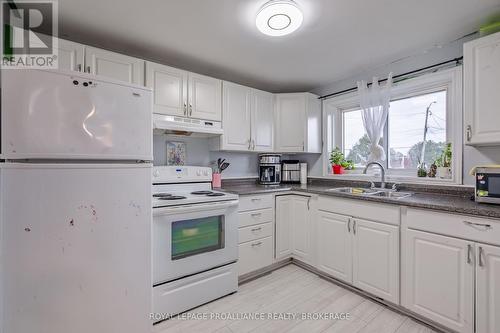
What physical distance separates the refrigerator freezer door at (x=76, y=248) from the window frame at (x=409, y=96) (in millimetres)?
2397

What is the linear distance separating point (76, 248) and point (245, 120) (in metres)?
1.99

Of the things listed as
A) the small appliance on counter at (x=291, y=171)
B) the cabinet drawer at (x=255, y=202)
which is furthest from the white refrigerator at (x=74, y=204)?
the small appliance on counter at (x=291, y=171)

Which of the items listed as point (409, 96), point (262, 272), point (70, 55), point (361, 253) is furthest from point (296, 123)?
point (70, 55)

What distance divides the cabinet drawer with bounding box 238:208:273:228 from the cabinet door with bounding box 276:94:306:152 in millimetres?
936

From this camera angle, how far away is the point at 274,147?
118 inches

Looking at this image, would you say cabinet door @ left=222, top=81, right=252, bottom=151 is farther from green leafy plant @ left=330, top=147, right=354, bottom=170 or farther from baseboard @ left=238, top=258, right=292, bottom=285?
baseboard @ left=238, top=258, right=292, bottom=285

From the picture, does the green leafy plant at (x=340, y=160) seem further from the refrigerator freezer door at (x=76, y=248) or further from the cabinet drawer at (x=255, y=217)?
the refrigerator freezer door at (x=76, y=248)

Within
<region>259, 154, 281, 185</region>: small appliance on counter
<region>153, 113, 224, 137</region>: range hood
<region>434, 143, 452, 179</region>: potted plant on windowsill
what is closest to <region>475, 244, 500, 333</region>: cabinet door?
<region>434, 143, 452, 179</region>: potted plant on windowsill

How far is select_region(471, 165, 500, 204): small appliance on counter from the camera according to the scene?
4.88 ft

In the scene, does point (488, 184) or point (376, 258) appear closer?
point (488, 184)

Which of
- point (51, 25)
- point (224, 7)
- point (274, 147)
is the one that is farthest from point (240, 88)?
point (51, 25)

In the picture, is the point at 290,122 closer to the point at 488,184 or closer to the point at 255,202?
the point at 255,202

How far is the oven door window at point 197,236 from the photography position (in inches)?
69.8

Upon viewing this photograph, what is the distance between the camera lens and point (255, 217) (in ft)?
7.63
